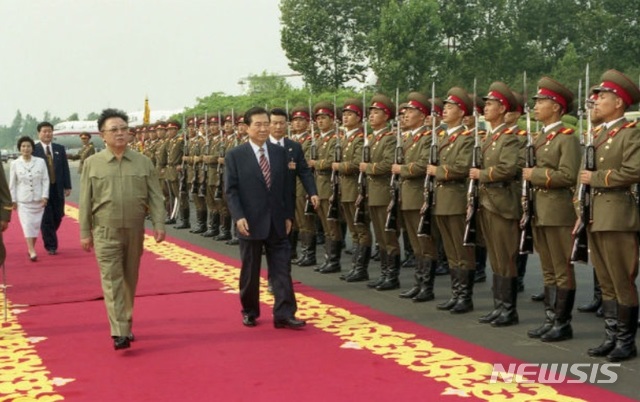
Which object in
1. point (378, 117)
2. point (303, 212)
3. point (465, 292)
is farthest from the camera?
point (303, 212)

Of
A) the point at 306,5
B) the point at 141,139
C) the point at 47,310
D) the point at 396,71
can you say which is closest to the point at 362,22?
the point at 306,5

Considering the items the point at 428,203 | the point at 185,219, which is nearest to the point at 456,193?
the point at 428,203

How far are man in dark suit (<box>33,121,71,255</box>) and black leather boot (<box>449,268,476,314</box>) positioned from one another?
6341 millimetres

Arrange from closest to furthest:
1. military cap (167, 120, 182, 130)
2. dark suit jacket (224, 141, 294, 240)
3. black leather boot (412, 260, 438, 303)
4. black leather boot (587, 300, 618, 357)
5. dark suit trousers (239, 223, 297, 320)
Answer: black leather boot (587, 300, 618, 357) < dark suit trousers (239, 223, 297, 320) < dark suit jacket (224, 141, 294, 240) < black leather boot (412, 260, 438, 303) < military cap (167, 120, 182, 130)

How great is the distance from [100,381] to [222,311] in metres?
2.26

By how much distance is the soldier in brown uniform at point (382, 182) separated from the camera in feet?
28.5

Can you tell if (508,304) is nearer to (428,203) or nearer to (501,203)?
(501,203)

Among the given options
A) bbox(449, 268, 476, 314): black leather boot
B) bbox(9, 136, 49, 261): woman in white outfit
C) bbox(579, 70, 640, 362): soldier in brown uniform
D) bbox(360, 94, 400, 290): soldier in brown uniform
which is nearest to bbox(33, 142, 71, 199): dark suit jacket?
bbox(9, 136, 49, 261): woman in white outfit

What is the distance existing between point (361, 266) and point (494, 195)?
254cm

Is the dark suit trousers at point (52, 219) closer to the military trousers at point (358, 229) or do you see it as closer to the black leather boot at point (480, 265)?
the military trousers at point (358, 229)

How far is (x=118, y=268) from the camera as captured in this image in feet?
21.1

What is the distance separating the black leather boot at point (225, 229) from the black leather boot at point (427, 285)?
5.73 meters

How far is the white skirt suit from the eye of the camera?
11.4 meters

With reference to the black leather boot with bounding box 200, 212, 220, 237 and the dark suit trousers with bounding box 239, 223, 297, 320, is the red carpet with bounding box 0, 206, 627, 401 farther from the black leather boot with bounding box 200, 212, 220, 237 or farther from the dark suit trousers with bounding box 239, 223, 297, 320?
the black leather boot with bounding box 200, 212, 220, 237
